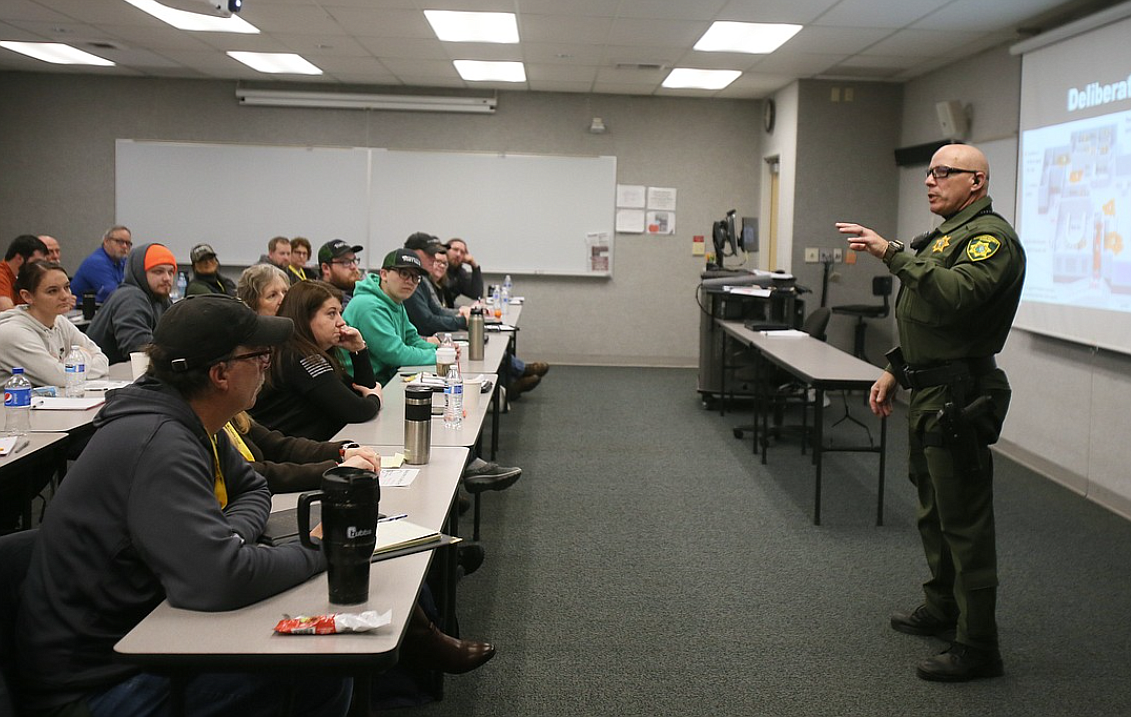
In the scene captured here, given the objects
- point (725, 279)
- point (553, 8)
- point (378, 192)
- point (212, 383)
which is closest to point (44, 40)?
point (378, 192)

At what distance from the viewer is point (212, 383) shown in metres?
1.75

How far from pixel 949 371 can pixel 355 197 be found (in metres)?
7.87

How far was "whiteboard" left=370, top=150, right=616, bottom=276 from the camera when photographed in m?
9.87

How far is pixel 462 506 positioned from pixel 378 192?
653 cm

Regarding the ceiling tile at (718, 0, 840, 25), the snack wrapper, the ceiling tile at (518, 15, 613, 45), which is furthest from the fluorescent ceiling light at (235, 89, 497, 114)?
the snack wrapper

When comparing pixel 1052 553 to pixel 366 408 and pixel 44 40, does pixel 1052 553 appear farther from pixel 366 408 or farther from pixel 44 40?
pixel 44 40

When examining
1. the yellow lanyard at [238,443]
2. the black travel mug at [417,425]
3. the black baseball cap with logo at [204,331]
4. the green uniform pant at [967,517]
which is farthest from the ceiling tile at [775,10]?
the black baseball cap with logo at [204,331]

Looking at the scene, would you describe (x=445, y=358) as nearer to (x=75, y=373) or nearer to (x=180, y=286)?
(x=75, y=373)

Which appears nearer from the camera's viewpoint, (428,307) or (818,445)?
(818,445)

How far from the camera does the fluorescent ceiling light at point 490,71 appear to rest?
Result: 8234 millimetres

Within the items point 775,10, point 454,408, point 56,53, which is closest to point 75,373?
point 454,408

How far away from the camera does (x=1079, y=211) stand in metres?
5.30

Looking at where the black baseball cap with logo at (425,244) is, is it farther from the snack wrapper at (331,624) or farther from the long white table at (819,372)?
the snack wrapper at (331,624)

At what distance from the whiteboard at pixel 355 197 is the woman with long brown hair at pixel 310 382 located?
6.71 meters
